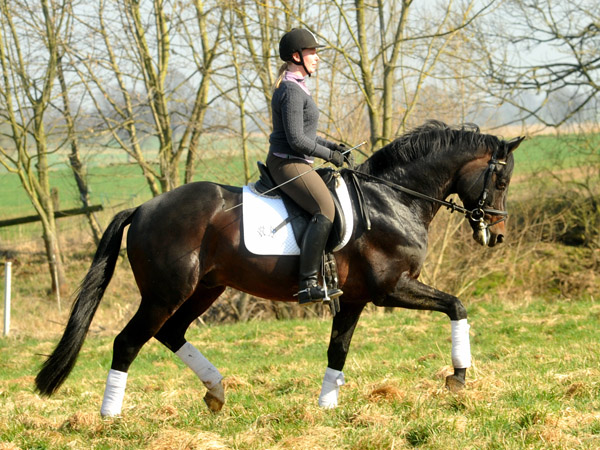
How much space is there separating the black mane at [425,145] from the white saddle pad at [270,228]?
1.86 ft

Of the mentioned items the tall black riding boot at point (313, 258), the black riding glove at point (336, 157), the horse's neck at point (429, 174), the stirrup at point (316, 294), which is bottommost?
the stirrup at point (316, 294)

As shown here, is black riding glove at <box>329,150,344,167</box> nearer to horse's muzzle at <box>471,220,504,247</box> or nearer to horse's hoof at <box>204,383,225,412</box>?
horse's muzzle at <box>471,220,504,247</box>

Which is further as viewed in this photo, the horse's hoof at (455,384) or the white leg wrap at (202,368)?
the white leg wrap at (202,368)

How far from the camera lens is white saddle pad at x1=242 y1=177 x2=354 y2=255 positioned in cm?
571

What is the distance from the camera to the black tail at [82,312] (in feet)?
18.8

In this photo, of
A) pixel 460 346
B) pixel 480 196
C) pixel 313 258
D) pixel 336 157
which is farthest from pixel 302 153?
pixel 460 346

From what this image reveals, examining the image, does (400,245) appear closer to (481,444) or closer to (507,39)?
(481,444)

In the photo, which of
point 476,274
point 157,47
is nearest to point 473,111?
point 476,274

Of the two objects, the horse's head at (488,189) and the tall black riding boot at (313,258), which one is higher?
the horse's head at (488,189)

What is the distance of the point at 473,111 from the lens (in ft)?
50.4

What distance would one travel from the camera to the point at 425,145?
6.13 metres

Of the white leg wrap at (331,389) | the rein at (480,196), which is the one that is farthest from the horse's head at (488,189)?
the white leg wrap at (331,389)

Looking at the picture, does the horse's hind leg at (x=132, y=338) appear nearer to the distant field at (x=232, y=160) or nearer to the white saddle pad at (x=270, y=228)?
the white saddle pad at (x=270, y=228)

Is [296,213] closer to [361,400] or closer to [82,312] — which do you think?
[361,400]
